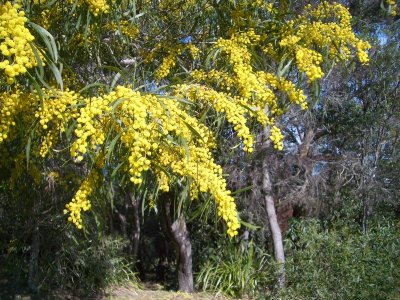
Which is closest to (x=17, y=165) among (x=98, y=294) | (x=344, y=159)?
(x=98, y=294)

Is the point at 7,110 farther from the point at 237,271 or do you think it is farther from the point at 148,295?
the point at 237,271

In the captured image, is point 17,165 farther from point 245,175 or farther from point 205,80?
point 245,175

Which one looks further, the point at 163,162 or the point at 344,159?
the point at 344,159

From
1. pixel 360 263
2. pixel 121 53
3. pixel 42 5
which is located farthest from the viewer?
pixel 360 263

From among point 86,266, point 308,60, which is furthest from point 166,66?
point 86,266

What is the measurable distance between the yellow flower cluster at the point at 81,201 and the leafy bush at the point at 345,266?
3.76m

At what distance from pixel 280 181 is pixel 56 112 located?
5.38 metres

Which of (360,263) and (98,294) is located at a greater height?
(360,263)

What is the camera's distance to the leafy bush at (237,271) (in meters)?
6.93

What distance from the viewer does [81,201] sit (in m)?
2.67

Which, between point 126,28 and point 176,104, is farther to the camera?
point 126,28

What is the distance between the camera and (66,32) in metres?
3.54

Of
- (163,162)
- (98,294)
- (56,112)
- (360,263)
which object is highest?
(56,112)

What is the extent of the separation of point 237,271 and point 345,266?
6.10ft
